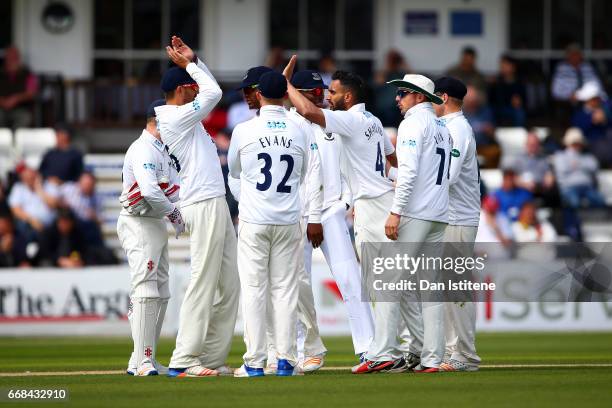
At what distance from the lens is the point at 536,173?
23422 mm

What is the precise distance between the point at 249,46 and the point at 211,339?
51.9 ft

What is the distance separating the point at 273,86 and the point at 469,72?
14.1 meters

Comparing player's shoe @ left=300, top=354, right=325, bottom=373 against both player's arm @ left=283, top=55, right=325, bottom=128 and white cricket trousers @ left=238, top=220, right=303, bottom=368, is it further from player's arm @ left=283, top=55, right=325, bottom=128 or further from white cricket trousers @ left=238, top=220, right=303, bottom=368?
player's arm @ left=283, top=55, right=325, bottom=128

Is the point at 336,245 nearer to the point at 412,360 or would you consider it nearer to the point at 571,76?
the point at 412,360

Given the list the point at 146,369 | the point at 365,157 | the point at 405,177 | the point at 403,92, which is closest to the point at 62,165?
the point at 146,369

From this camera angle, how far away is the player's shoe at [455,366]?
12211 mm

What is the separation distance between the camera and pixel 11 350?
17188 millimetres

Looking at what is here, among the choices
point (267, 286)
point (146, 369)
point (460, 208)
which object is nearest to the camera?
point (267, 286)

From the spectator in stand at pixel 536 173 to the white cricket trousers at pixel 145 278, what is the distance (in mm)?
11634

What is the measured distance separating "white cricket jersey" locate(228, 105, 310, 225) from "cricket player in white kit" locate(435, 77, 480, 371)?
1.50 m

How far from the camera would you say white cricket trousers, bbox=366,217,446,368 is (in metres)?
11.9

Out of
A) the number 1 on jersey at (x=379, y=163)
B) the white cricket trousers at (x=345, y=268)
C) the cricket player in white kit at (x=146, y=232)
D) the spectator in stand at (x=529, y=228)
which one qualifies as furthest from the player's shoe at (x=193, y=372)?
the spectator in stand at (x=529, y=228)

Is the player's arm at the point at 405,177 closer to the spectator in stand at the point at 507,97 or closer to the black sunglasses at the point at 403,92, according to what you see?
the black sunglasses at the point at 403,92

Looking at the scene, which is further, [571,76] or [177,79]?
[571,76]
